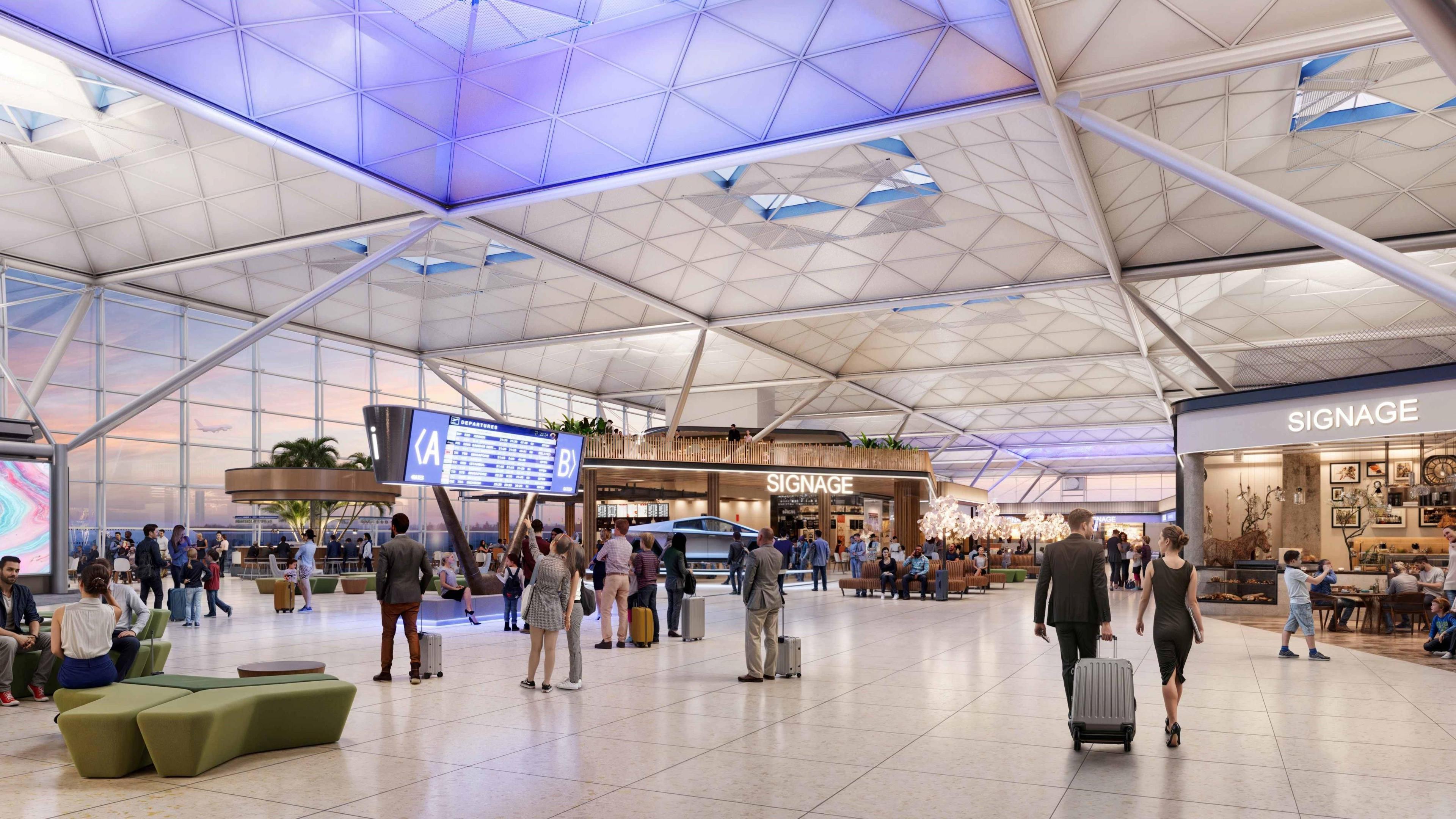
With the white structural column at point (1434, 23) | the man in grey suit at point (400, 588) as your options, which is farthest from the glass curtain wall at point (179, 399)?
the white structural column at point (1434, 23)

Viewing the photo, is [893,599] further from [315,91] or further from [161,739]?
[161,739]

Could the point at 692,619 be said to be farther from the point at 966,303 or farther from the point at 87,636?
the point at 966,303

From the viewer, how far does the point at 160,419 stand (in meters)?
31.9

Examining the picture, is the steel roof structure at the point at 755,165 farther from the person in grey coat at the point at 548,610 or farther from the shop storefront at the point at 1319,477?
→ the person in grey coat at the point at 548,610

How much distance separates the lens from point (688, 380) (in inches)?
1353

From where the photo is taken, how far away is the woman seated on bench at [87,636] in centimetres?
759

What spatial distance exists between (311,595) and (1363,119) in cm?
2569

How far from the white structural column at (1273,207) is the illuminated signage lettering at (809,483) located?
86.8ft

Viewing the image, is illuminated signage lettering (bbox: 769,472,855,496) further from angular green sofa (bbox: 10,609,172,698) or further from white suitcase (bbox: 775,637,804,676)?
angular green sofa (bbox: 10,609,172,698)

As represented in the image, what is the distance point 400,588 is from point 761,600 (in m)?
3.97

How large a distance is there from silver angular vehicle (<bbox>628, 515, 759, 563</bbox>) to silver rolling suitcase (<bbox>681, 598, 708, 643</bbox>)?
1857 centimetres

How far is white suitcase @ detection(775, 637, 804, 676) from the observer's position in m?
11.2

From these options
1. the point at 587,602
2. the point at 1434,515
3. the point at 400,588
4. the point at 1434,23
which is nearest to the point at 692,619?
the point at 587,602

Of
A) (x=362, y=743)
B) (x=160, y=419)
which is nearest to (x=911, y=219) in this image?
(x=362, y=743)
